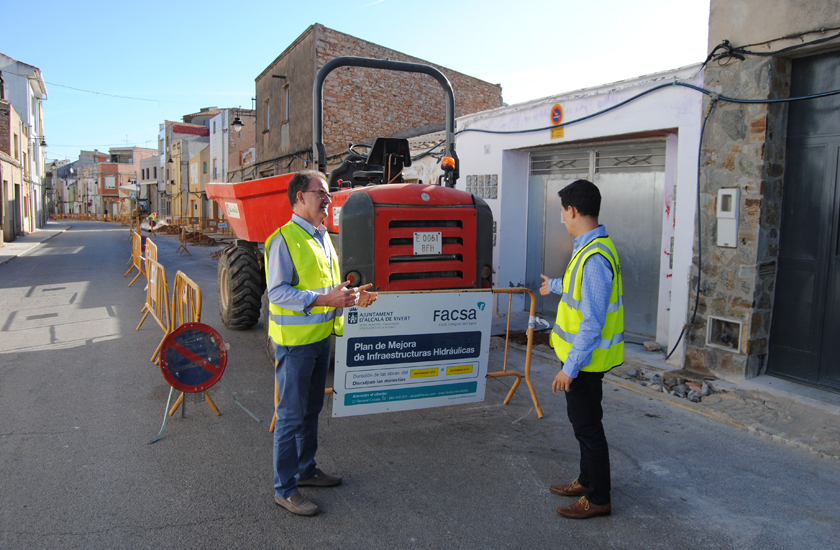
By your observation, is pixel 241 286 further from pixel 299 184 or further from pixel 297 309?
pixel 297 309

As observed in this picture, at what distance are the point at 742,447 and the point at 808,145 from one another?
3021 mm

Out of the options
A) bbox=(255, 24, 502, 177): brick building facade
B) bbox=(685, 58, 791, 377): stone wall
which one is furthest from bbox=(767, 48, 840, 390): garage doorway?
bbox=(255, 24, 502, 177): brick building facade

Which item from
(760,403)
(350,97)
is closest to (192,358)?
(760,403)

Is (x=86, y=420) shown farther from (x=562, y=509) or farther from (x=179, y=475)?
(x=562, y=509)

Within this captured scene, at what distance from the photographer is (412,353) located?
13.9ft

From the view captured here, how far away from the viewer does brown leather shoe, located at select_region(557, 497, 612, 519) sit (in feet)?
10.6

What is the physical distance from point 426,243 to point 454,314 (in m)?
0.87

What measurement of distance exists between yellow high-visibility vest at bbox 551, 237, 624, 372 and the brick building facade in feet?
48.8

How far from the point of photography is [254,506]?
11.0 feet

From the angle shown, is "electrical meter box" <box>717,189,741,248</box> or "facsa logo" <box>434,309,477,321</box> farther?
"electrical meter box" <box>717,189,741,248</box>

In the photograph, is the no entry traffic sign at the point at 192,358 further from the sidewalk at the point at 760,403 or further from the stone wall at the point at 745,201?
the stone wall at the point at 745,201

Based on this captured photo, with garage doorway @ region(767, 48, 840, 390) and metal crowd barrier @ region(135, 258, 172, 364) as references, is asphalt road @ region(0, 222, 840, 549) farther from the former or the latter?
garage doorway @ region(767, 48, 840, 390)

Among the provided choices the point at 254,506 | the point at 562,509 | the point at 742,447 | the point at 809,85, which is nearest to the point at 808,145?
the point at 809,85

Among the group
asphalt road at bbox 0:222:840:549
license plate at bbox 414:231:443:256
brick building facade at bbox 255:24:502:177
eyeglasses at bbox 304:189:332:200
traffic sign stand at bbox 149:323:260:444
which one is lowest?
asphalt road at bbox 0:222:840:549
